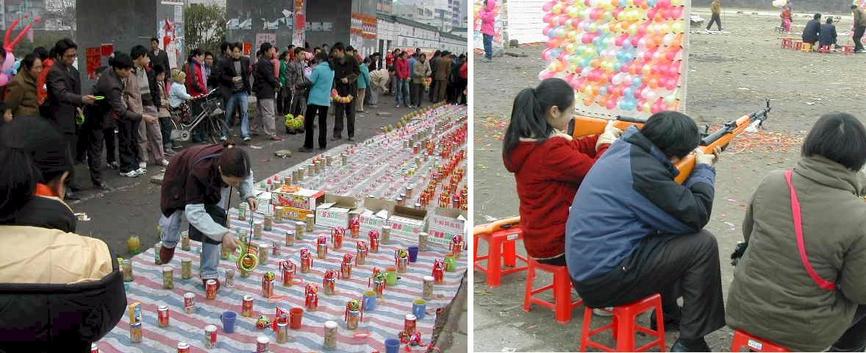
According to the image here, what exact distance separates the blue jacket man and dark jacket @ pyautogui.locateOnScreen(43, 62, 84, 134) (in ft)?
15.4

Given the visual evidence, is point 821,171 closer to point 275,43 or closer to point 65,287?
point 65,287

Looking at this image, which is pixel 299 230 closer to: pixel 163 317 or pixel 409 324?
pixel 163 317

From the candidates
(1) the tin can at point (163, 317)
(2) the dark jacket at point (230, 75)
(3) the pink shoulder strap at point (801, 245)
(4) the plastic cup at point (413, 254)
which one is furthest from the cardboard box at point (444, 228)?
(2) the dark jacket at point (230, 75)

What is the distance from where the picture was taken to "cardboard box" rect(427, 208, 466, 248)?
5566 millimetres

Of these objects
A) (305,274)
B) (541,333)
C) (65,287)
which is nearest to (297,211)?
(305,274)

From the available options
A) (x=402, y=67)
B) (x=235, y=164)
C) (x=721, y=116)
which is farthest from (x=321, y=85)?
(x=402, y=67)

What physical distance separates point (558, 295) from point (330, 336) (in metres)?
1.12

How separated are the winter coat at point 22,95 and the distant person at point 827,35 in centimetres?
1633

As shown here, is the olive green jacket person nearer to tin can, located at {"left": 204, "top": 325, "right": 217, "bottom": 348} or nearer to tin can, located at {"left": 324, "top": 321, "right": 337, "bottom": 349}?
tin can, located at {"left": 324, "top": 321, "right": 337, "bottom": 349}

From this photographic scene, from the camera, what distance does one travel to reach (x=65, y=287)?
2188mm

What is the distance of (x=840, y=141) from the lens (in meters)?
2.88

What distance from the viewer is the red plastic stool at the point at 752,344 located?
3049 millimetres

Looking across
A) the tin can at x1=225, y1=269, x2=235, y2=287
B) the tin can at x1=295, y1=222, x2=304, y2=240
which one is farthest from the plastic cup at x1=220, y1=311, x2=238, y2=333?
the tin can at x1=295, y1=222, x2=304, y2=240

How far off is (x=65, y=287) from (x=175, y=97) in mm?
7230
